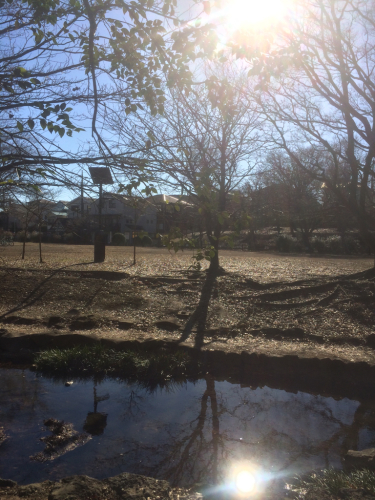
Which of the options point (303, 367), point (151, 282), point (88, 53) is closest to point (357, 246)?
point (151, 282)

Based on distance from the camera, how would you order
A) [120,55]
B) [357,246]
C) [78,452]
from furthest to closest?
1. [357,246]
2. [120,55]
3. [78,452]

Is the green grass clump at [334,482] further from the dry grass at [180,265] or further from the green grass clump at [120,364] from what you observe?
the dry grass at [180,265]

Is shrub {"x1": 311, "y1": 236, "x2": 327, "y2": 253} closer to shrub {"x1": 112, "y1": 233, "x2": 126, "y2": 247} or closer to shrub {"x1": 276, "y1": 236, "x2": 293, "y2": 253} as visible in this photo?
shrub {"x1": 276, "y1": 236, "x2": 293, "y2": 253}

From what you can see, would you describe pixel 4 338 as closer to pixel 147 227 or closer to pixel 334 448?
pixel 334 448

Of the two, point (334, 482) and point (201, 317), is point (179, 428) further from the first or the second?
point (201, 317)

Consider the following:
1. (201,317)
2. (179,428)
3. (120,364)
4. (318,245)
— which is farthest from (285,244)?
(179,428)

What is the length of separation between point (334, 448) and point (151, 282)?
291 inches

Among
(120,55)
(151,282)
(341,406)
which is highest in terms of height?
(120,55)

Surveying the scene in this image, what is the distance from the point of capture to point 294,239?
3394cm

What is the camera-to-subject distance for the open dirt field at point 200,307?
297 inches

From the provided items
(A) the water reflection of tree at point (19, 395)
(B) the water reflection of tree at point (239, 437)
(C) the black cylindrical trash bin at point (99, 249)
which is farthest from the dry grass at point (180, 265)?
(B) the water reflection of tree at point (239, 437)

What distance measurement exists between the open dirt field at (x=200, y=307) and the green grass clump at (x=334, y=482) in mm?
3042

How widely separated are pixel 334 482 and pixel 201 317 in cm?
547

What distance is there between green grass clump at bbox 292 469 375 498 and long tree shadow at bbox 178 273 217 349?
330 cm
